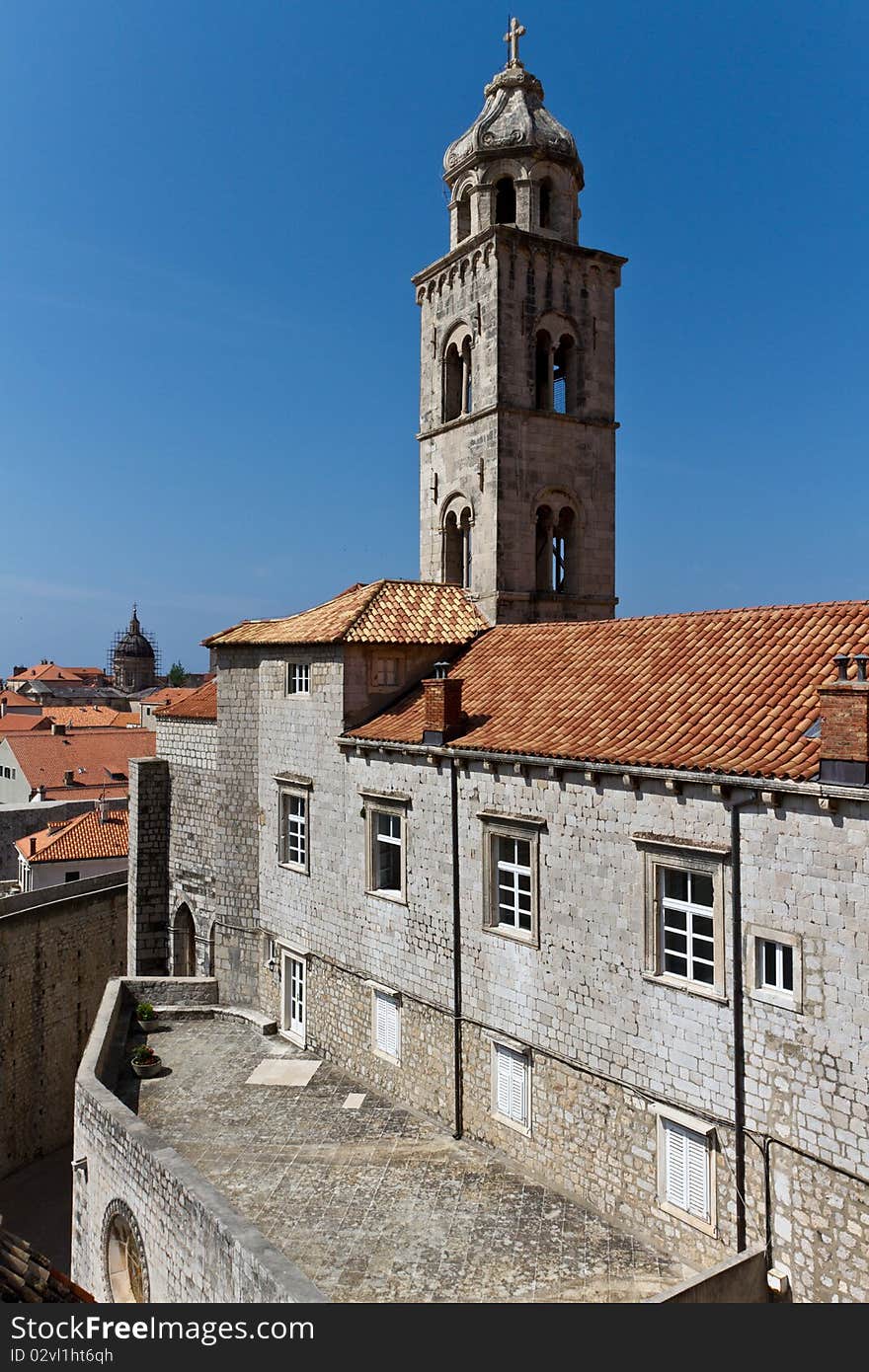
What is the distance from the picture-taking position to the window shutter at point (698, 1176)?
12.1 meters

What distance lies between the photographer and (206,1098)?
17766 mm

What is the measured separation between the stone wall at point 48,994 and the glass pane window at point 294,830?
34.4ft

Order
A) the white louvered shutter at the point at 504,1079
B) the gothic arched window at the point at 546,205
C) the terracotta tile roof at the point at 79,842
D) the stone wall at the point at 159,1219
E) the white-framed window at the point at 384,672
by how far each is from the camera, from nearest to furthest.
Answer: the stone wall at the point at 159,1219 → the white louvered shutter at the point at 504,1079 → the white-framed window at the point at 384,672 → the gothic arched window at the point at 546,205 → the terracotta tile roof at the point at 79,842

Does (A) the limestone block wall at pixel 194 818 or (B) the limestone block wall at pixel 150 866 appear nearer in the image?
(A) the limestone block wall at pixel 194 818

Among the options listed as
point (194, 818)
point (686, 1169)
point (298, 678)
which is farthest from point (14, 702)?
point (686, 1169)

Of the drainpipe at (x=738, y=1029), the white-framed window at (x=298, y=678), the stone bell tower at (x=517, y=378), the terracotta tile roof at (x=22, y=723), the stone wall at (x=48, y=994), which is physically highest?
the stone bell tower at (x=517, y=378)

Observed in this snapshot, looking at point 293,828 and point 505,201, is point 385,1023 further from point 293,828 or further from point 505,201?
point 505,201

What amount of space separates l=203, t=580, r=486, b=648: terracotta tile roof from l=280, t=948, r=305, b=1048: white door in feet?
23.6

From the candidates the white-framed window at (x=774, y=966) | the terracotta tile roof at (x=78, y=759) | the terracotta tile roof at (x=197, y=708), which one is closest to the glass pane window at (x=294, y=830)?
the terracotta tile roof at (x=197, y=708)

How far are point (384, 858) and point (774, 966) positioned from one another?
8498mm


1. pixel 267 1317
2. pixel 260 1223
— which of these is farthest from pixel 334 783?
pixel 267 1317

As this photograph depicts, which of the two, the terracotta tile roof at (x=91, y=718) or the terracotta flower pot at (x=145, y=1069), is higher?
the terracotta tile roof at (x=91, y=718)

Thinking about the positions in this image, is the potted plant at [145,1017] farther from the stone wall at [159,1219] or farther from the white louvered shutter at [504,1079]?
the white louvered shutter at [504,1079]

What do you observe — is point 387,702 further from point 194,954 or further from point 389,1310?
point 389,1310
